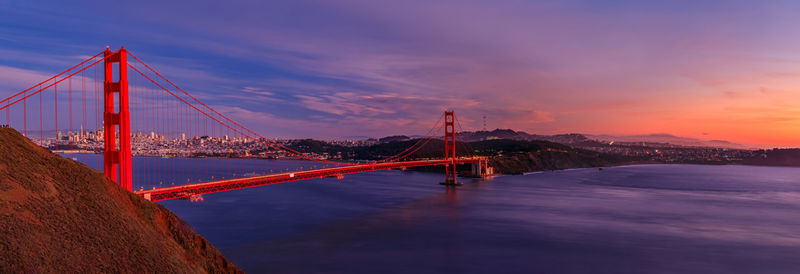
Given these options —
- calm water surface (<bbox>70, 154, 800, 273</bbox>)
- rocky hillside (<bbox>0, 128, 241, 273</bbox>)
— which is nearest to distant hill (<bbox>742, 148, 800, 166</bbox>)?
calm water surface (<bbox>70, 154, 800, 273</bbox>)

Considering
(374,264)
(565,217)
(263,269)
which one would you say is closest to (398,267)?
(374,264)

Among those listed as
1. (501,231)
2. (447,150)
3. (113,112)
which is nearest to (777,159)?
(447,150)

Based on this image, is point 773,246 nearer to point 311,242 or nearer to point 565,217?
point 565,217

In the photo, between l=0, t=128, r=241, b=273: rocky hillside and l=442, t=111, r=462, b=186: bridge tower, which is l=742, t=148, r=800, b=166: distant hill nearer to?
l=442, t=111, r=462, b=186: bridge tower

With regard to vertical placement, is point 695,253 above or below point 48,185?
below

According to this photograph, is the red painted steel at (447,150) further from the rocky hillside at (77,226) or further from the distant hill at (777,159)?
the distant hill at (777,159)

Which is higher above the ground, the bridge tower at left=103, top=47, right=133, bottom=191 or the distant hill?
the bridge tower at left=103, top=47, right=133, bottom=191
